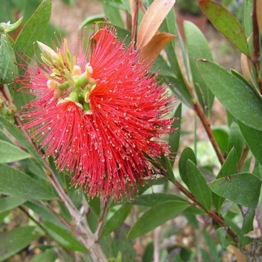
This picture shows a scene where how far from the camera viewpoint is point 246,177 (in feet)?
2.58

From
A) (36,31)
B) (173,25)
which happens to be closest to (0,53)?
(36,31)

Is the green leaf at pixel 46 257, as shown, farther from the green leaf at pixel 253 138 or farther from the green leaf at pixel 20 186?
the green leaf at pixel 253 138

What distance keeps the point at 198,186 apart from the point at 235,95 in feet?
0.58

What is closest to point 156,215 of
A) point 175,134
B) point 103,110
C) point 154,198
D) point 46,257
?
point 154,198

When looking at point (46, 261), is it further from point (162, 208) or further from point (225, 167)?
point (225, 167)

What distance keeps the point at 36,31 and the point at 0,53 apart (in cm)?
8

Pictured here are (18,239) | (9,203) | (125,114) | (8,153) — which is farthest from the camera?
(18,239)

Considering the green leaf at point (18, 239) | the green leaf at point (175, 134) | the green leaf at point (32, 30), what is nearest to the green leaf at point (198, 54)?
the green leaf at point (175, 134)

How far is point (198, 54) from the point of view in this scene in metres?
1.02

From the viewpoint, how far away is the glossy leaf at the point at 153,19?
0.77 metres

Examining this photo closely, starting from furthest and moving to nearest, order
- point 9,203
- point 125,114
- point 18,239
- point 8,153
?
point 18,239 → point 9,203 → point 8,153 → point 125,114

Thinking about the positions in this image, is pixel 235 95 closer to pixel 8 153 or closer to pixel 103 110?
pixel 103 110

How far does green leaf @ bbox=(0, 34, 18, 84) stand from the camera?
762mm

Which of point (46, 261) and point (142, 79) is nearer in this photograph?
point (142, 79)
